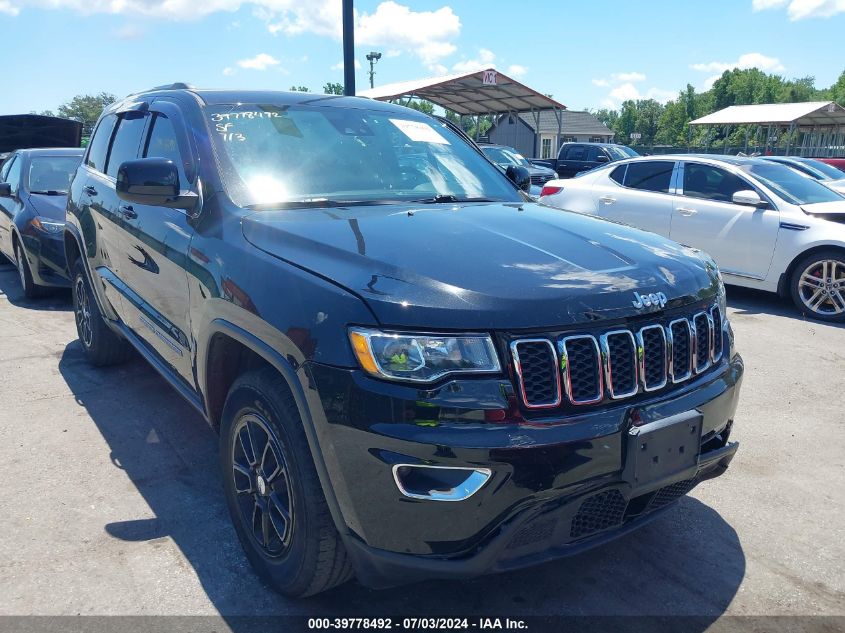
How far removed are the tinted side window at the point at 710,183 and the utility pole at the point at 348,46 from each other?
15.8 ft

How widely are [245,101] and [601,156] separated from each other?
1952cm

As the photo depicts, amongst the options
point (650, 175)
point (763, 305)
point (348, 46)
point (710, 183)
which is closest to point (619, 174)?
point (650, 175)

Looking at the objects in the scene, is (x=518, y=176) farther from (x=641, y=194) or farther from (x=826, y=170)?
(x=826, y=170)

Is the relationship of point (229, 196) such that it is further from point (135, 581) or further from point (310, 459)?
point (135, 581)

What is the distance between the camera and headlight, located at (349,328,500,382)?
2010 millimetres

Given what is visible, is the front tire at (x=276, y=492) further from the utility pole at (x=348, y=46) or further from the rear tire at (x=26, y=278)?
the utility pole at (x=348, y=46)

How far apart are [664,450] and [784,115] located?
3879 cm

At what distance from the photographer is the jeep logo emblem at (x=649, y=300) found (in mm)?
2258

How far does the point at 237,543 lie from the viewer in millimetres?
3000

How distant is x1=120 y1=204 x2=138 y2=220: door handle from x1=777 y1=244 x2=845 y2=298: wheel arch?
6.44 metres

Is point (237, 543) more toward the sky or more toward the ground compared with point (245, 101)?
more toward the ground

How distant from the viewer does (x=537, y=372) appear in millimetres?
2062

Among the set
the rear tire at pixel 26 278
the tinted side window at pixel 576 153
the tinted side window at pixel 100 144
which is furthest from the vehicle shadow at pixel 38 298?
the tinted side window at pixel 576 153

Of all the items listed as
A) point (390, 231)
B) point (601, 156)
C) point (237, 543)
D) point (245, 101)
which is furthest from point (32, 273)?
point (601, 156)
